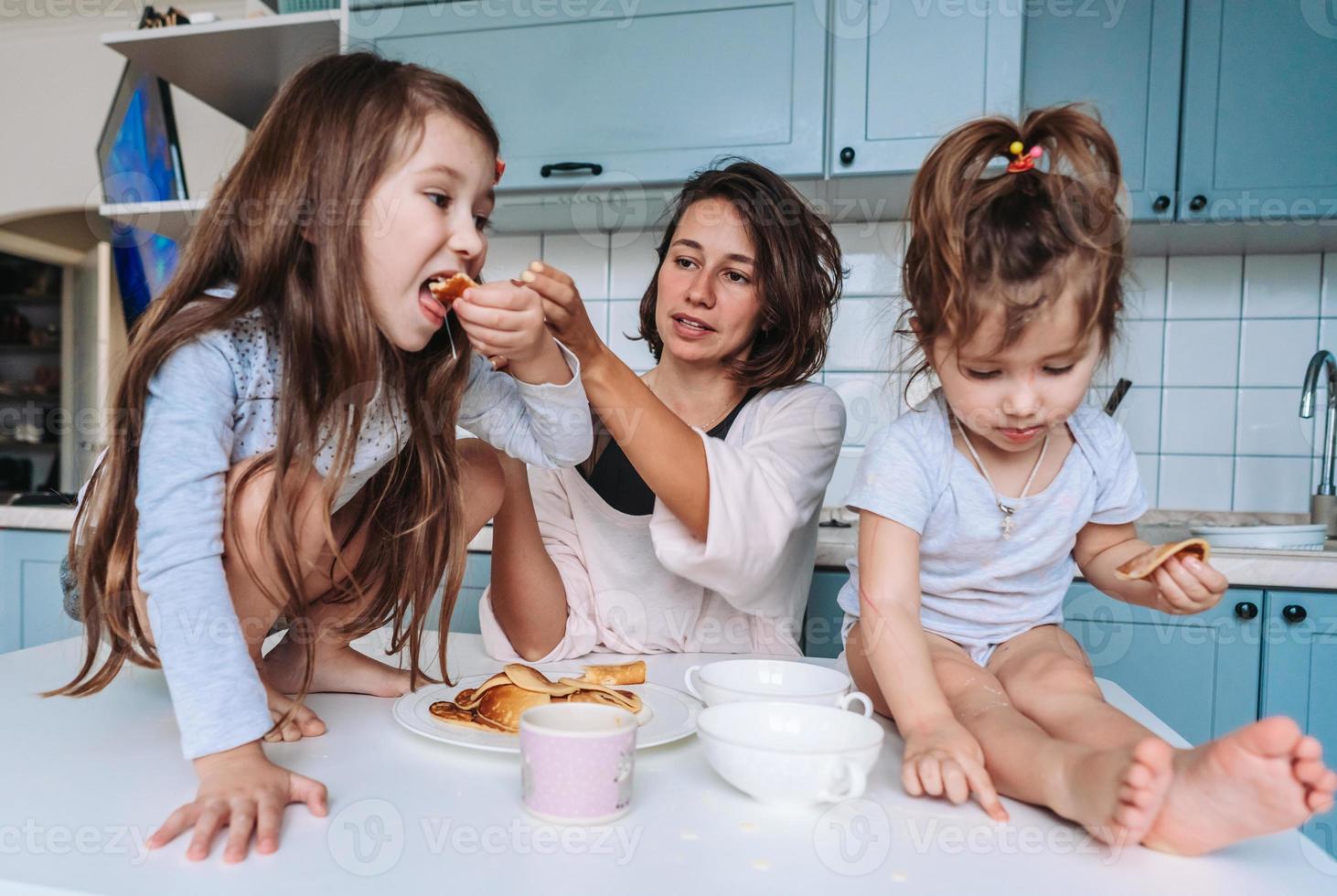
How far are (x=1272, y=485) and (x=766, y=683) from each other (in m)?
1.82

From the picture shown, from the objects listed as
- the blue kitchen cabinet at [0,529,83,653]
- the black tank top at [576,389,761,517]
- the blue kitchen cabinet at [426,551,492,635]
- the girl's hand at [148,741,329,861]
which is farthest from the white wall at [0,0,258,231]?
the girl's hand at [148,741,329,861]

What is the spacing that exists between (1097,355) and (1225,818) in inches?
18.0

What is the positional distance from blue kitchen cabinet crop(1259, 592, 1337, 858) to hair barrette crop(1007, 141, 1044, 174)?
1047mm

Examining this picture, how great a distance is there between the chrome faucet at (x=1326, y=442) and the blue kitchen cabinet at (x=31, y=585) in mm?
2628

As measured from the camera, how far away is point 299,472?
0.69 metres

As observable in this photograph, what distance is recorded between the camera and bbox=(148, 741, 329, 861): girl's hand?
49 cm

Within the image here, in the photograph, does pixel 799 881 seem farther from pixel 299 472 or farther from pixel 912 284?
pixel 912 284

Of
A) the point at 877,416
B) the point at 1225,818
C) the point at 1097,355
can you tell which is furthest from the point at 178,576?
the point at 877,416

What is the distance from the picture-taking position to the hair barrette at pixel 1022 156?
33.2 inches

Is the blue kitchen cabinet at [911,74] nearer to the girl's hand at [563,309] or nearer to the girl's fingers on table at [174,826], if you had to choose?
the girl's hand at [563,309]

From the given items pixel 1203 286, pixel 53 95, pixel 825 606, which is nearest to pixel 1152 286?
pixel 1203 286

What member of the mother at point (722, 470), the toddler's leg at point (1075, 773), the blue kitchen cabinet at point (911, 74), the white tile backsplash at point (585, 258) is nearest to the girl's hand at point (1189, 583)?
the toddler's leg at point (1075, 773)

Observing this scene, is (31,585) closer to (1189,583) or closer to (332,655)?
(332,655)

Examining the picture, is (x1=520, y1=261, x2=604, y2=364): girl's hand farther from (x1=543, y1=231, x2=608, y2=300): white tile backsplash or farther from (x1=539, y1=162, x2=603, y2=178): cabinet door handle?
(x1=543, y1=231, x2=608, y2=300): white tile backsplash
